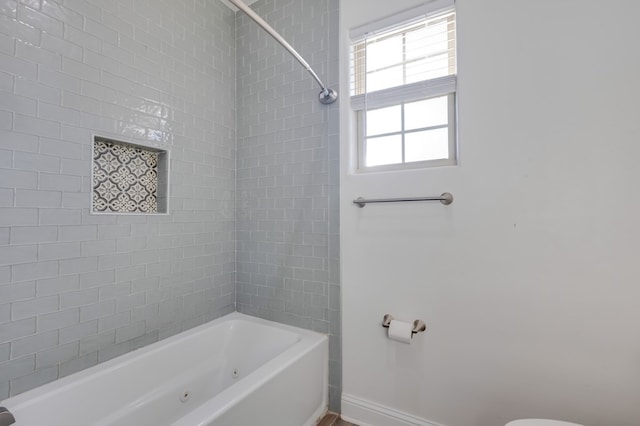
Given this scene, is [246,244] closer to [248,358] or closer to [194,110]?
[248,358]

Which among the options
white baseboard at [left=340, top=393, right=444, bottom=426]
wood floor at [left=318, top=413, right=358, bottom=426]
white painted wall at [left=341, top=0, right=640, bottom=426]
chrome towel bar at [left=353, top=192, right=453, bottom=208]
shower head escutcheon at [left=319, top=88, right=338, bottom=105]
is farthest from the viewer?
shower head escutcheon at [left=319, top=88, right=338, bottom=105]

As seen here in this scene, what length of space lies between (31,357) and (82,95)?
3.99 ft

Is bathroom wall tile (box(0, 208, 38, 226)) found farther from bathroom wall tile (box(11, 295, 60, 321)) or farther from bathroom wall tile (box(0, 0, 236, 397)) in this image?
bathroom wall tile (box(11, 295, 60, 321))

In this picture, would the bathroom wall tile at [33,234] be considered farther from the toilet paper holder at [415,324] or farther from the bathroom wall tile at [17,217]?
the toilet paper holder at [415,324]

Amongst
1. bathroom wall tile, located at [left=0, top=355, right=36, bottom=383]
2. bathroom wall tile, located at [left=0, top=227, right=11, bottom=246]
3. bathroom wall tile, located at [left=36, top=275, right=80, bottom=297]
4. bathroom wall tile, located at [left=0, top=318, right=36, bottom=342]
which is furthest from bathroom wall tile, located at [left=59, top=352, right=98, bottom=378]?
bathroom wall tile, located at [left=0, top=227, right=11, bottom=246]

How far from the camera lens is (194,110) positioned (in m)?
1.94

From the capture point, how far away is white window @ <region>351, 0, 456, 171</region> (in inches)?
60.6

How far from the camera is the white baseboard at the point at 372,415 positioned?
155 centimetres

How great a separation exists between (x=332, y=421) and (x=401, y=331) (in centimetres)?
76

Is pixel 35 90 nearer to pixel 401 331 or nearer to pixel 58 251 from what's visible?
pixel 58 251

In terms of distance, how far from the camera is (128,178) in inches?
66.0

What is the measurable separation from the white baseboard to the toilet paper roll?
457 mm

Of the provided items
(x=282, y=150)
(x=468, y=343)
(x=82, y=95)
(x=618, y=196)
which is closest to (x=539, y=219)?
(x=618, y=196)

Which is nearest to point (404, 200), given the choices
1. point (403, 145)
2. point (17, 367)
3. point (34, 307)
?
point (403, 145)
